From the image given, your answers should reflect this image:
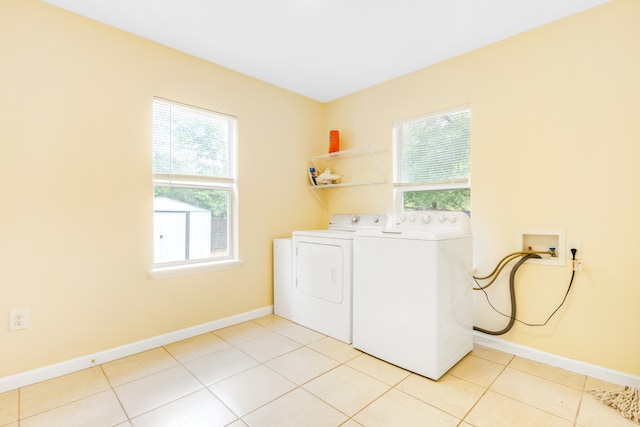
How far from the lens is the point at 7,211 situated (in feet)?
5.70

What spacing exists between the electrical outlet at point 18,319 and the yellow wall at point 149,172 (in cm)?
3

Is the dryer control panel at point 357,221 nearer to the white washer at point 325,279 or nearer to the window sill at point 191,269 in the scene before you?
the white washer at point 325,279

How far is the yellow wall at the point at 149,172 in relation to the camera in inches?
70.1

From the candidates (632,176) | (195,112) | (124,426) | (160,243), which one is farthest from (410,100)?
(124,426)

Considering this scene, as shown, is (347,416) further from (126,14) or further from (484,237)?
(126,14)

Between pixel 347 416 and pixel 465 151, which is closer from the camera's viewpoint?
pixel 347 416

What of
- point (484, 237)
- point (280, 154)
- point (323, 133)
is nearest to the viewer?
point (484, 237)

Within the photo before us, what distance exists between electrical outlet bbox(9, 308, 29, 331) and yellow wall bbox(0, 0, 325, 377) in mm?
27

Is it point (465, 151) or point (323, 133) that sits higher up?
point (323, 133)

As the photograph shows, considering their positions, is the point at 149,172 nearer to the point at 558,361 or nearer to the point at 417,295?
the point at 417,295

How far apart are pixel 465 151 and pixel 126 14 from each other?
268 centimetres

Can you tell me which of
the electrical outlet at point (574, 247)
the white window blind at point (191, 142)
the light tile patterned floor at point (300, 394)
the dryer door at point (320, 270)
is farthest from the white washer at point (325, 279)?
the electrical outlet at point (574, 247)

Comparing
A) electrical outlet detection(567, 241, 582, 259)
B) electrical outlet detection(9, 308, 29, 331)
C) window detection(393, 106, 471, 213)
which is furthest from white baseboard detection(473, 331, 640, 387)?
electrical outlet detection(9, 308, 29, 331)

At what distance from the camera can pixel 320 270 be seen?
260 cm
